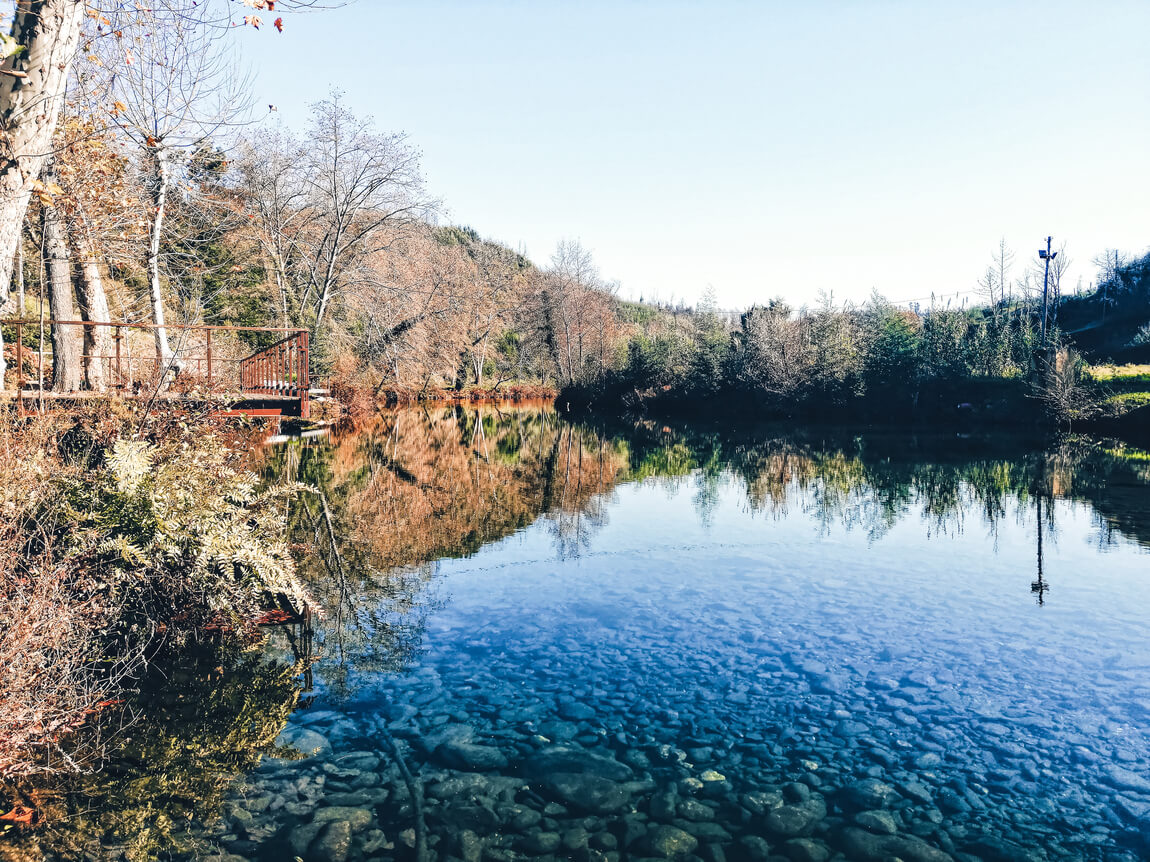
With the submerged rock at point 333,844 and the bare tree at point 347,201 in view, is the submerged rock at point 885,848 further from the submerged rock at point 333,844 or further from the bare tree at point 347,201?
the bare tree at point 347,201

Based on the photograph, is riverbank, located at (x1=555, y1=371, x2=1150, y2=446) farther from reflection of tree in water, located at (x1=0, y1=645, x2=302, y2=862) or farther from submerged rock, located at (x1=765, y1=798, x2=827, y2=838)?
reflection of tree in water, located at (x1=0, y1=645, x2=302, y2=862)

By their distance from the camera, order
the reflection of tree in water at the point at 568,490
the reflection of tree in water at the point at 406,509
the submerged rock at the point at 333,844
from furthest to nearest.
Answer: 1. the reflection of tree in water at the point at 568,490
2. the reflection of tree in water at the point at 406,509
3. the submerged rock at the point at 333,844

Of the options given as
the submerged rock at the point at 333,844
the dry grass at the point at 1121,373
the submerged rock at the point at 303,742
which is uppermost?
the dry grass at the point at 1121,373

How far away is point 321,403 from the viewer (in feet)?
101

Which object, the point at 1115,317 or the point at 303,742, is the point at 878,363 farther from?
the point at 303,742

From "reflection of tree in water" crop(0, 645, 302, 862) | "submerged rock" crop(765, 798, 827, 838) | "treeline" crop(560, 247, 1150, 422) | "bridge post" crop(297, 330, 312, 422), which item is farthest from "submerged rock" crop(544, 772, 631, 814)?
"treeline" crop(560, 247, 1150, 422)

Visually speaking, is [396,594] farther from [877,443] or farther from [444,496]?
[877,443]

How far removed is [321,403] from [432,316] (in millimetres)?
8272

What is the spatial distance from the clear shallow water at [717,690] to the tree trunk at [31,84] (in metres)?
4.68

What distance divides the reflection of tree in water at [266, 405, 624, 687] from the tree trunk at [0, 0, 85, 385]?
184 inches

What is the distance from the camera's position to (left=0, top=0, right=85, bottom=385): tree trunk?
18.1 feet

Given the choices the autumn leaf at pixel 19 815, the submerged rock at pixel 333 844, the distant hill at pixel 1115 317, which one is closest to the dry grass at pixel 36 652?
the autumn leaf at pixel 19 815

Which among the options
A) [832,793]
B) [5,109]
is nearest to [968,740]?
[832,793]

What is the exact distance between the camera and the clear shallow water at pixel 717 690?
4.39 meters
